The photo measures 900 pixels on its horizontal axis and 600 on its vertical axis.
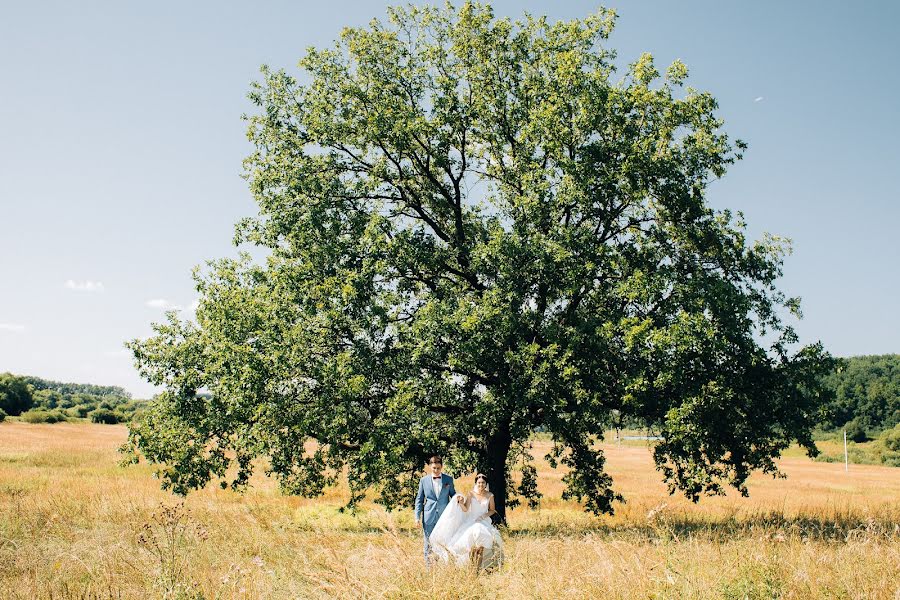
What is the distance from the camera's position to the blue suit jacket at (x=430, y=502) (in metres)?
10.7

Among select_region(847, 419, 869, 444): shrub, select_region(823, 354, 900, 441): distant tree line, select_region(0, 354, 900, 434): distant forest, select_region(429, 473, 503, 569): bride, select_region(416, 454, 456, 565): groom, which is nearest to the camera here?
select_region(429, 473, 503, 569): bride

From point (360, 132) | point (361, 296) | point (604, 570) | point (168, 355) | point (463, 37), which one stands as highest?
point (463, 37)

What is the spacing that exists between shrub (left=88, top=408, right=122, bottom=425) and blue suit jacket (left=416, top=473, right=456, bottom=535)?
360 feet

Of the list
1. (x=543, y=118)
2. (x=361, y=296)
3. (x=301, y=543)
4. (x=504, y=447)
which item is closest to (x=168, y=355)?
(x=361, y=296)

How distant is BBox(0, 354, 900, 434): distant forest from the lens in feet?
334

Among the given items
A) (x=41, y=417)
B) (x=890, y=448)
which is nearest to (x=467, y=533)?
(x=41, y=417)

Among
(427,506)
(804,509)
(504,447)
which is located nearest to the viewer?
(427,506)

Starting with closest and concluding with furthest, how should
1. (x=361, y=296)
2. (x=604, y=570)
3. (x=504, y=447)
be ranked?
(x=604, y=570) < (x=361, y=296) < (x=504, y=447)

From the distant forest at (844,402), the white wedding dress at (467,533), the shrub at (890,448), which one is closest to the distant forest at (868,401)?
the distant forest at (844,402)

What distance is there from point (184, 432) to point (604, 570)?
1186 centimetres

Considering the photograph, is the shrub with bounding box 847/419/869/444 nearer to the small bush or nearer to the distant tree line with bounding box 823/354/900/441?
the distant tree line with bounding box 823/354/900/441

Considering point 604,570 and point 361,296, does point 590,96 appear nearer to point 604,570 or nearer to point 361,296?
point 361,296

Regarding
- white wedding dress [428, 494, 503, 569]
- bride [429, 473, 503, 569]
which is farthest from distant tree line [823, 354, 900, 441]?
white wedding dress [428, 494, 503, 569]

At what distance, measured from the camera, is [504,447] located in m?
18.2
